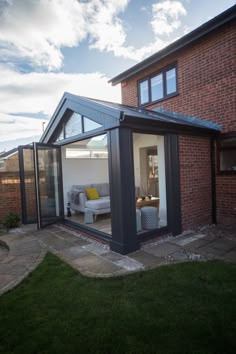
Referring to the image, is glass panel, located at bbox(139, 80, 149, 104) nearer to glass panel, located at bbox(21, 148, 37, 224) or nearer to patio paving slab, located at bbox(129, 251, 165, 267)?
glass panel, located at bbox(21, 148, 37, 224)

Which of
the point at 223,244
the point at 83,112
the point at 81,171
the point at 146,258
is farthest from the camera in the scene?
the point at 81,171

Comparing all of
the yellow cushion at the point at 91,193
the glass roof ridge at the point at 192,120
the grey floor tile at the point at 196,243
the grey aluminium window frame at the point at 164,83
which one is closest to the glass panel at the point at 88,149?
the yellow cushion at the point at 91,193

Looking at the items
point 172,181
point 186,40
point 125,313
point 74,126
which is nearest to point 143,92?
point 186,40

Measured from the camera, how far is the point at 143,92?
808 centimetres

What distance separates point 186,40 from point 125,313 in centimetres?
698

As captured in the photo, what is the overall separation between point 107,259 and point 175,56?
21.2 ft

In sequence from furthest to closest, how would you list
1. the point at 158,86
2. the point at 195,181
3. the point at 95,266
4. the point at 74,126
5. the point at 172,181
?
the point at 158,86 < the point at 74,126 < the point at 195,181 < the point at 172,181 < the point at 95,266

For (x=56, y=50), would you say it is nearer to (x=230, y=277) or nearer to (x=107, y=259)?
(x=107, y=259)

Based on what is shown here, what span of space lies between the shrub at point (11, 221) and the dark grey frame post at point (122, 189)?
385 cm

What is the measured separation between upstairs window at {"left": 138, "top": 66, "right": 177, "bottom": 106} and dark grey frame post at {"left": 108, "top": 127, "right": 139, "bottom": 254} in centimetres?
400

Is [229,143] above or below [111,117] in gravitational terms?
below

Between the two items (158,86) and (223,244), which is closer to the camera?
(223,244)

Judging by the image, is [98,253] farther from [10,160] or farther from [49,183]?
[10,160]

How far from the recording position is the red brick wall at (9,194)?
22.9 ft
